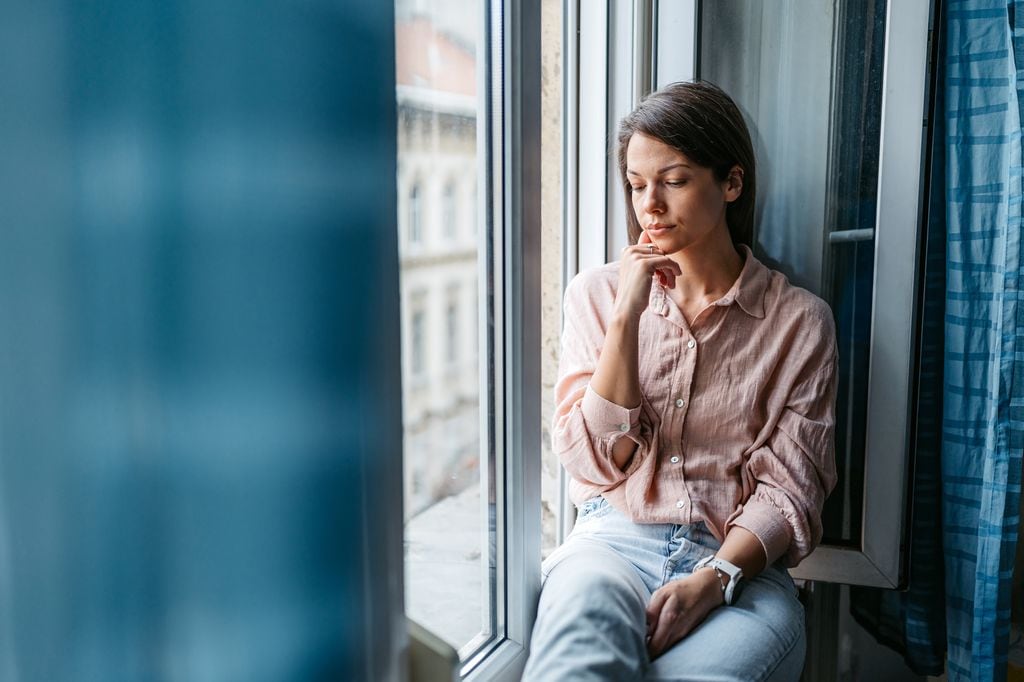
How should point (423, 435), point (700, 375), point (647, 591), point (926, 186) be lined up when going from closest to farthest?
point (423, 435) < point (647, 591) < point (700, 375) < point (926, 186)

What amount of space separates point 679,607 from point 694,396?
1.06ft

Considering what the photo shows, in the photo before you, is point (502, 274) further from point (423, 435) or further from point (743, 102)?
point (743, 102)

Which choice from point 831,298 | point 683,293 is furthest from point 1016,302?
point 683,293

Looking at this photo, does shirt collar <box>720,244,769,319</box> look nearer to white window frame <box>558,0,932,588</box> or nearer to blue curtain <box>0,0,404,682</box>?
white window frame <box>558,0,932,588</box>

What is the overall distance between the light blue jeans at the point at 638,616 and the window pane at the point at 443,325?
138 millimetres

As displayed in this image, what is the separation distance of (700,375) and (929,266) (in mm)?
514

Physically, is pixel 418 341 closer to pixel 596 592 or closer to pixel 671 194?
pixel 596 592

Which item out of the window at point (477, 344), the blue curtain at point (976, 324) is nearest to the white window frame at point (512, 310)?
the window at point (477, 344)

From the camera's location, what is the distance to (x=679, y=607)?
1.06 meters

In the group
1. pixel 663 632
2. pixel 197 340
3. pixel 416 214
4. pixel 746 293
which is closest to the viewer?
pixel 197 340

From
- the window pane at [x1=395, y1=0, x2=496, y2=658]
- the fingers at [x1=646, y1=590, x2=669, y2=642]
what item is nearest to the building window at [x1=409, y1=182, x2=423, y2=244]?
the window pane at [x1=395, y1=0, x2=496, y2=658]

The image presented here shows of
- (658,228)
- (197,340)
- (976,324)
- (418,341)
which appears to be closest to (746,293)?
(658,228)

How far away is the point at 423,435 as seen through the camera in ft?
2.72

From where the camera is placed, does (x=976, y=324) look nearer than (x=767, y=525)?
No
